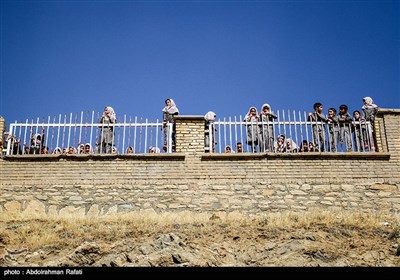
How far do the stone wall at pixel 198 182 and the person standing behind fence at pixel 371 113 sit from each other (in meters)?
0.49

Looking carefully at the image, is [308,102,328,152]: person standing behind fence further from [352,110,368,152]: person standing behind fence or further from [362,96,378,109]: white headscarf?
[362,96,378,109]: white headscarf

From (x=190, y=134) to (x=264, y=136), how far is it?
200 cm

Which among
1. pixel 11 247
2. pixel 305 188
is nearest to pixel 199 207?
pixel 305 188

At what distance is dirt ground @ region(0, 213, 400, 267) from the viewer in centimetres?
782

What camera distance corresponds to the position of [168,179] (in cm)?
1212

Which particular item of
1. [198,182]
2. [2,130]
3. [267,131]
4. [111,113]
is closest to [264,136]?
[267,131]

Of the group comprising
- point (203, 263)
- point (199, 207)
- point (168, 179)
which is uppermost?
point (168, 179)

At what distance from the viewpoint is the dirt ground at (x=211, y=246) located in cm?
782

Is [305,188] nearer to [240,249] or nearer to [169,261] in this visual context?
[240,249]

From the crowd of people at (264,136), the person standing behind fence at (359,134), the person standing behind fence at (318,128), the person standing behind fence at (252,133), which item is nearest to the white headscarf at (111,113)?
the crowd of people at (264,136)

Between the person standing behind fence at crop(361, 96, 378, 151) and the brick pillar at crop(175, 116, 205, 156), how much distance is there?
4.59m

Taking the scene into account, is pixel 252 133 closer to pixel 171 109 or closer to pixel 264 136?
pixel 264 136

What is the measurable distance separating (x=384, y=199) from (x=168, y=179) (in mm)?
5479

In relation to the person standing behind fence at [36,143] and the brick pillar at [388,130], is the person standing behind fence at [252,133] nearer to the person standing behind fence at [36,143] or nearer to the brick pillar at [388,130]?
the brick pillar at [388,130]
